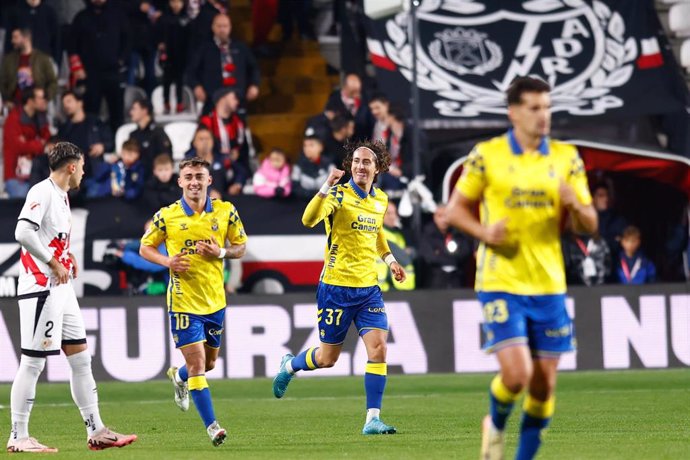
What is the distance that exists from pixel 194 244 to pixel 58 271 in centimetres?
136

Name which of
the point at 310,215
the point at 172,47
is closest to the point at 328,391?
the point at 310,215

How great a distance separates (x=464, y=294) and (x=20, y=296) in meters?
7.96

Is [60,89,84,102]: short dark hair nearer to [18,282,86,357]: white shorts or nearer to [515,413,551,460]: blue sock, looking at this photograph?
[18,282,86,357]: white shorts

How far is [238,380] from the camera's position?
56.5 ft

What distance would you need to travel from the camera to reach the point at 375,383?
1168 cm

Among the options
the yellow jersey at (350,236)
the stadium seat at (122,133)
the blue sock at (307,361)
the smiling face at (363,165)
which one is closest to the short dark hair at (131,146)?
the stadium seat at (122,133)

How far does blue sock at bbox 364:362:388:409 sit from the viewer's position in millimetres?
11617

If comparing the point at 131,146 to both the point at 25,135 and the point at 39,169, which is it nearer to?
the point at 39,169

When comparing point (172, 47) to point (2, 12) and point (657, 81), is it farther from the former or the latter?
point (657, 81)

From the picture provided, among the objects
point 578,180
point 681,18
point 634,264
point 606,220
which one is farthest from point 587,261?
point 578,180

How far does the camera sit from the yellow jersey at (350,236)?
470 inches

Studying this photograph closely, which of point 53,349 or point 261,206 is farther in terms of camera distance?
point 261,206

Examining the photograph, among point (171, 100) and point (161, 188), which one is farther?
point (171, 100)

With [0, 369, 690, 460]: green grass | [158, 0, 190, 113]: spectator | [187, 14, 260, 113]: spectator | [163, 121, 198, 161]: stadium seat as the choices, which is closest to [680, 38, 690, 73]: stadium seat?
[0, 369, 690, 460]: green grass
